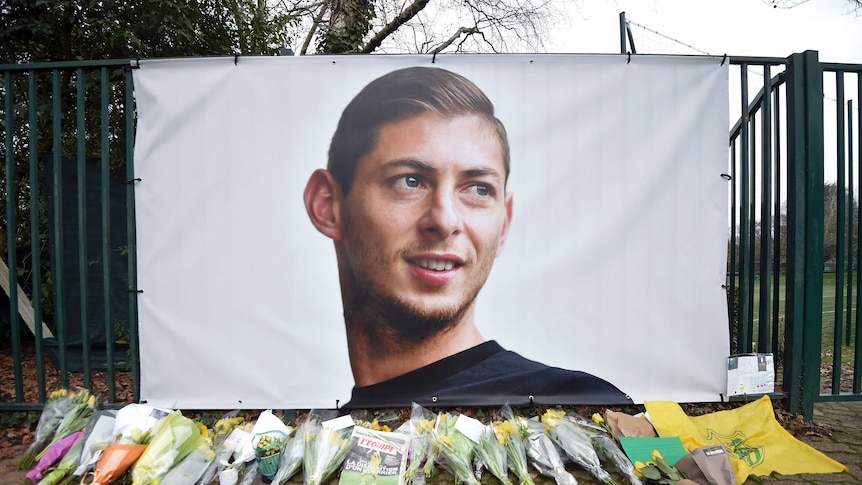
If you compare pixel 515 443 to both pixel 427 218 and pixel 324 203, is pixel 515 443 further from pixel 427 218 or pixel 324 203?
pixel 324 203

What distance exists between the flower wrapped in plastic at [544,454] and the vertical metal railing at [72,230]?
106 inches

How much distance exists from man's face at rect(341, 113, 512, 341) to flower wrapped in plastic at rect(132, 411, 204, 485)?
124 cm

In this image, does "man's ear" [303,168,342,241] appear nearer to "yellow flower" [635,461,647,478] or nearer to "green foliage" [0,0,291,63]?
"green foliage" [0,0,291,63]

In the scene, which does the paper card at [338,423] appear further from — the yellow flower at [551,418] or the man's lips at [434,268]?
the yellow flower at [551,418]

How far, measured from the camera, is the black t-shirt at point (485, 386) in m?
2.88

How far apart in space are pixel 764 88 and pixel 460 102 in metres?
2.15

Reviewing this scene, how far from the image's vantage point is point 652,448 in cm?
244

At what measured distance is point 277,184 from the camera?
2859 mm

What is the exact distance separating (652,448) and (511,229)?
5.08ft

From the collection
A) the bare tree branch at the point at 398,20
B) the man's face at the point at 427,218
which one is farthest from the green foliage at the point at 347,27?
the man's face at the point at 427,218

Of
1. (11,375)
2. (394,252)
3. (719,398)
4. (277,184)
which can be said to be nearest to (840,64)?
(719,398)

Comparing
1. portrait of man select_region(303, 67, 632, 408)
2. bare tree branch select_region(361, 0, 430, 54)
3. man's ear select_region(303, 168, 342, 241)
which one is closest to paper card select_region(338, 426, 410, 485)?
portrait of man select_region(303, 67, 632, 408)

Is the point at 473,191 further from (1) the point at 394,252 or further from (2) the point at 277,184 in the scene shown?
(2) the point at 277,184

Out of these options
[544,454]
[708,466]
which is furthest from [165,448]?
[708,466]
